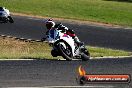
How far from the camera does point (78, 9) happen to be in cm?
4672

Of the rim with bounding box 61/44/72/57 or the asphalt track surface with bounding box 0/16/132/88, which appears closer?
the asphalt track surface with bounding box 0/16/132/88

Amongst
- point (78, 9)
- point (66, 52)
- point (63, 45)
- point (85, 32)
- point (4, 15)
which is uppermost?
point (63, 45)

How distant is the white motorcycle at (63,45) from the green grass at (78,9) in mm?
21594

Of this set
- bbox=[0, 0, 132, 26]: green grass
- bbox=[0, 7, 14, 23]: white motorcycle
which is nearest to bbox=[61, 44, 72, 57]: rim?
bbox=[0, 7, 14, 23]: white motorcycle

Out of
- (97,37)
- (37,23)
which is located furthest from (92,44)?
(37,23)

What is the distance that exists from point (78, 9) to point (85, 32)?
38.1ft

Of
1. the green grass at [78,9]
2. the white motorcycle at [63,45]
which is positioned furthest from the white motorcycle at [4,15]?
the white motorcycle at [63,45]

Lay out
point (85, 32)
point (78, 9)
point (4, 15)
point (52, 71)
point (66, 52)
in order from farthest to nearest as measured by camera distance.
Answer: point (78, 9) < point (4, 15) < point (85, 32) < point (66, 52) < point (52, 71)

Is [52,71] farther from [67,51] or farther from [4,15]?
[4,15]

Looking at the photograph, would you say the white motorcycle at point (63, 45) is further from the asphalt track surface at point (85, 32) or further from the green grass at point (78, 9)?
the green grass at point (78, 9)

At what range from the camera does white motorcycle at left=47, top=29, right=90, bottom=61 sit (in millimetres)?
19953

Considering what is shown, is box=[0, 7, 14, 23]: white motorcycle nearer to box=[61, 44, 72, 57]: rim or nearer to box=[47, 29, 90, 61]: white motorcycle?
box=[47, 29, 90, 61]: white motorcycle

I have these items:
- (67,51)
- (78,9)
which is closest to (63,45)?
(67,51)

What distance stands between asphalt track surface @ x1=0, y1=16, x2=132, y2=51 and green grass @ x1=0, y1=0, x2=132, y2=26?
12.8 ft
